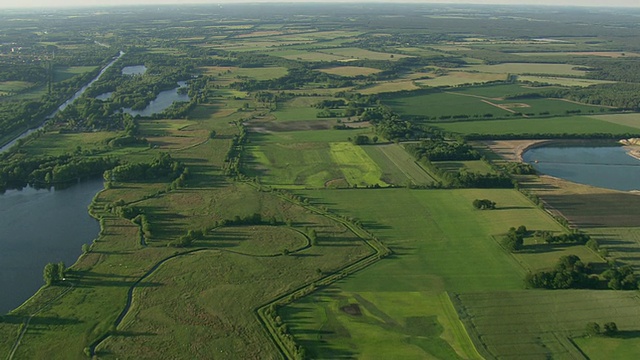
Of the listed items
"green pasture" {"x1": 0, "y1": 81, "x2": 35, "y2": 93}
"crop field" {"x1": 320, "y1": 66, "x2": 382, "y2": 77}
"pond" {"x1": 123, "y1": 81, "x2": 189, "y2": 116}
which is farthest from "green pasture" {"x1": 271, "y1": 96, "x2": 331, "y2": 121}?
"green pasture" {"x1": 0, "y1": 81, "x2": 35, "y2": 93}

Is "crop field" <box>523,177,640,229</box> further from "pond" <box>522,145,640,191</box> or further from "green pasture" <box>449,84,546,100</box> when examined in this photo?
"green pasture" <box>449,84,546,100</box>

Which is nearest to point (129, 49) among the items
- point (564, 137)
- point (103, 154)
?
point (103, 154)

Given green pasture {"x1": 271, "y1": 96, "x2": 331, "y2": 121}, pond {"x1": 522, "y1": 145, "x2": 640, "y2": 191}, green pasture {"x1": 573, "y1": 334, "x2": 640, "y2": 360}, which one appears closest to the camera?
green pasture {"x1": 573, "y1": 334, "x2": 640, "y2": 360}

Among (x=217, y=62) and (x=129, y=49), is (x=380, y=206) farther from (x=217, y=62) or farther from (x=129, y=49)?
(x=129, y=49)

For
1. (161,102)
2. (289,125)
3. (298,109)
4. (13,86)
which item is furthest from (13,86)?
(289,125)

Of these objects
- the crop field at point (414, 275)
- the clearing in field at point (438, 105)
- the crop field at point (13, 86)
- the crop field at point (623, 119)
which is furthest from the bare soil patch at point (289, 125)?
the crop field at point (13, 86)

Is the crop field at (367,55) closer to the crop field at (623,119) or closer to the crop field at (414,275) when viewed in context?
the crop field at (623,119)
